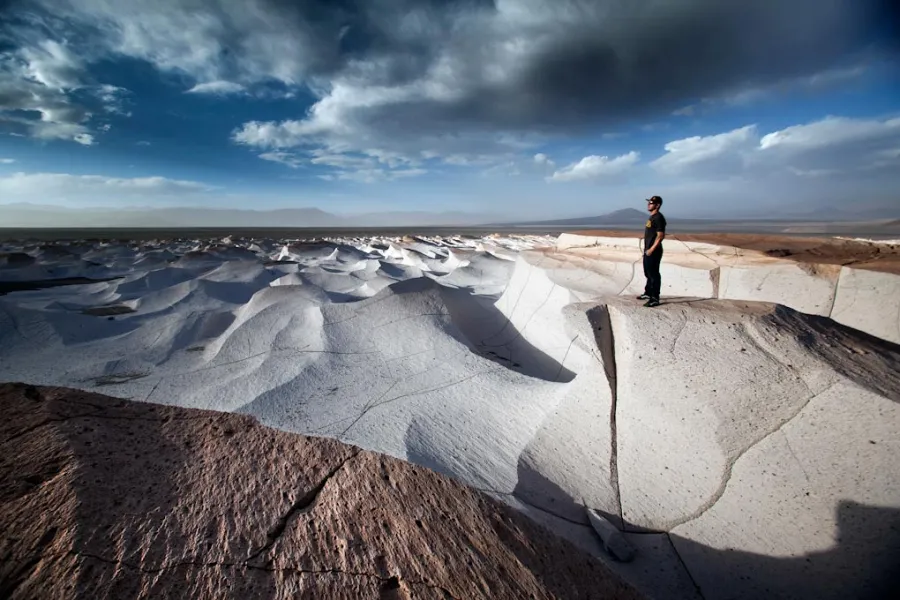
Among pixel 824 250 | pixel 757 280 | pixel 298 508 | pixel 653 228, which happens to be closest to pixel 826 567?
pixel 298 508

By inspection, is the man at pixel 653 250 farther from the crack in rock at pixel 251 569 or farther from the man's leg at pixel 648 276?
A: the crack in rock at pixel 251 569

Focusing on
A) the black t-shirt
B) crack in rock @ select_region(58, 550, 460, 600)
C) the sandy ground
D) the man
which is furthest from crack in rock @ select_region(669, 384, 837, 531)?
the sandy ground

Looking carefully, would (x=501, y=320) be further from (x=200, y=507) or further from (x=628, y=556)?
(x=200, y=507)

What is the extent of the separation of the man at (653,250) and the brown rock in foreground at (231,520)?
2.74 metres

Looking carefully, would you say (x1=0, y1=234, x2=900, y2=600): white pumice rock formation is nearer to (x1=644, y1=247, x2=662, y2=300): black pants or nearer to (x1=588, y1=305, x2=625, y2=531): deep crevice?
(x1=588, y1=305, x2=625, y2=531): deep crevice

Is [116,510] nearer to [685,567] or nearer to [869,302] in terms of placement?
[685,567]

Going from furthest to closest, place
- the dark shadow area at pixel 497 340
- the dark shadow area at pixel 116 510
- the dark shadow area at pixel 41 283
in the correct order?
the dark shadow area at pixel 41 283 → the dark shadow area at pixel 497 340 → the dark shadow area at pixel 116 510

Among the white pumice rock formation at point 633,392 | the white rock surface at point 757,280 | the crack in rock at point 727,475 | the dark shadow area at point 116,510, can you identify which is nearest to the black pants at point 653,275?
the white pumice rock formation at point 633,392

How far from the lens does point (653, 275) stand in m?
3.76

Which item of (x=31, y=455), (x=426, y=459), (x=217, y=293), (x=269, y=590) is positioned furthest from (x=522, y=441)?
(x=217, y=293)

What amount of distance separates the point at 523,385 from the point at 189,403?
2839 millimetres

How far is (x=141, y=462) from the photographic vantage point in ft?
4.75

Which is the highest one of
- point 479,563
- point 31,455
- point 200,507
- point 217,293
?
point 31,455

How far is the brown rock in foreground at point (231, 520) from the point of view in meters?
1.11
